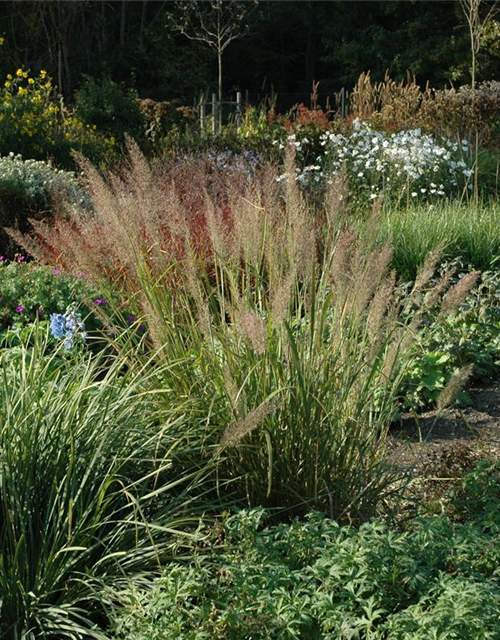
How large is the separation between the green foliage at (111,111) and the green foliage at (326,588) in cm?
1338

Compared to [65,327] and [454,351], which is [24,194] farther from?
[454,351]

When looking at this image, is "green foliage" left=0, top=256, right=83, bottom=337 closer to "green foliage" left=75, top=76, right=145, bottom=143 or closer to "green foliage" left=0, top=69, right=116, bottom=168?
"green foliage" left=0, top=69, right=116, bottom=168

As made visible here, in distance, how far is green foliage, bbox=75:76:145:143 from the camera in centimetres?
1581

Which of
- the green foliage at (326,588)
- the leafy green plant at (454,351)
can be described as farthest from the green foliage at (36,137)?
the green foliage at (326,588)

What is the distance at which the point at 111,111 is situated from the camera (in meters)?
15.8

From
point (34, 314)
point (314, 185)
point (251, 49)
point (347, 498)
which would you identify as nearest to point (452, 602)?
point (347, 498)

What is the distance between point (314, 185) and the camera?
10.3 m

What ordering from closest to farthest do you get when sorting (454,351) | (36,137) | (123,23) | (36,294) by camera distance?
(454,351)
(36,294)
(36,137)
(123,23)

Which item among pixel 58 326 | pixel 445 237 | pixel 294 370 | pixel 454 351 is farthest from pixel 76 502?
pixel 445 237

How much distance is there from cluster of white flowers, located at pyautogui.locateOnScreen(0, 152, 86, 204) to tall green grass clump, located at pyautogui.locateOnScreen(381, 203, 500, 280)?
276 cm

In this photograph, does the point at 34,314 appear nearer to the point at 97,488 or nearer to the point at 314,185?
the point at 97,488

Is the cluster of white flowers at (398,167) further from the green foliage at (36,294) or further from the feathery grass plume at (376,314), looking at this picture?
the feathery grass plume at (376,314)

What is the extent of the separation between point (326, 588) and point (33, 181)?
6.71 meters

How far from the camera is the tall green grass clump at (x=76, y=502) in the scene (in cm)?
285
